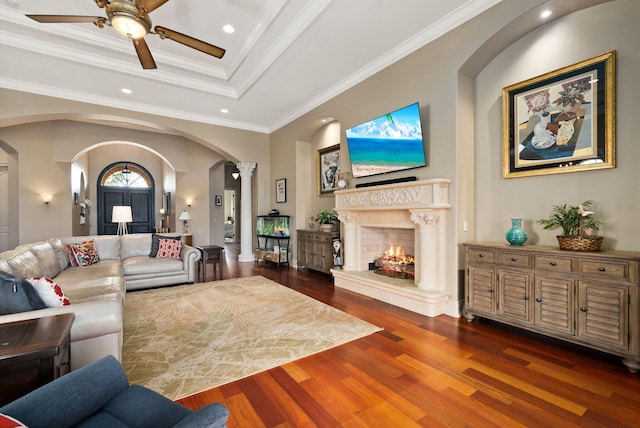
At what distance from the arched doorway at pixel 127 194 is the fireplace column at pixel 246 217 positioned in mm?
4819

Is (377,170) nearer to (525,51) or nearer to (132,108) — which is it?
(525,51)

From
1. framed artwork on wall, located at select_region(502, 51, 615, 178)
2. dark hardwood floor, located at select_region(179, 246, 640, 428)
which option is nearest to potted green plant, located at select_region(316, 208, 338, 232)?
→ dark hardwood floor, located at select_region(179, 246, 640, 428)

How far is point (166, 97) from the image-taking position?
18.8 feet

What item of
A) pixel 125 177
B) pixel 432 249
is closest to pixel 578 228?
pixel 432 249

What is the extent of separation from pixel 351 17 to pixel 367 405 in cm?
381

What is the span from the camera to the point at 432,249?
3613 mm

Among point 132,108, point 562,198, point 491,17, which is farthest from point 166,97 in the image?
point 562,198

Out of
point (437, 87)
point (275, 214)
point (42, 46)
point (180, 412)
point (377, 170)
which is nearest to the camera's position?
point (180, 412)

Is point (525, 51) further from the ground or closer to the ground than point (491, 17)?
closer to the ground

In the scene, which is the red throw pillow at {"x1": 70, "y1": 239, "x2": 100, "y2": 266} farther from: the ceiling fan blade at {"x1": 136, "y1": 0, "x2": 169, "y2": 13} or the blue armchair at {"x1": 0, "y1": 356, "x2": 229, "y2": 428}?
the blue armchair at {"x1": 0, "y1": 356, "x2": 229, "y2": 428}

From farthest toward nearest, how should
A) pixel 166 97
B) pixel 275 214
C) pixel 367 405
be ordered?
pixel 275 214 → pixel 166 97 → pixel 367 405

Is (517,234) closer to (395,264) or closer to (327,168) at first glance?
(395,264)

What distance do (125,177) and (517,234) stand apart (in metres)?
11.5

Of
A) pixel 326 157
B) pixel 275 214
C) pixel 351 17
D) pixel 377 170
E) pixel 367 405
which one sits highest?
pixel 351 17
